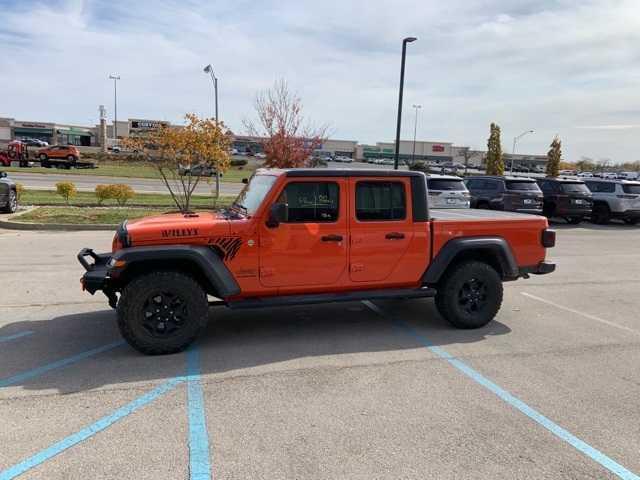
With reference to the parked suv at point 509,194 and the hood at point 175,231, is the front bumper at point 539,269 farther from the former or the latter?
the parked suv at point 509,194

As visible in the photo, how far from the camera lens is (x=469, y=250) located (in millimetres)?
5559

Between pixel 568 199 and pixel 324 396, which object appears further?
pixel 568 199

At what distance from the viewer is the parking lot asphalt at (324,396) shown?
3008 mm

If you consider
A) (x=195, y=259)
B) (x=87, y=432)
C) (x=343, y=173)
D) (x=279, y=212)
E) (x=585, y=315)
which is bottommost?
(x=87, y=432)

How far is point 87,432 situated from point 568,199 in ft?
59.1

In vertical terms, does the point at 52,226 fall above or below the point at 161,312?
below

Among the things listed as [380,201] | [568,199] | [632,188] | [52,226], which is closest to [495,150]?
[632,188]

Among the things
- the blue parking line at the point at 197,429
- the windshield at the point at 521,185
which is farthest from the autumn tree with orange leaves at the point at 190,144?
the blue parking line at the point at 197,429

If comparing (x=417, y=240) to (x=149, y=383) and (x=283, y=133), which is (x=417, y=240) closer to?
(x=149, y=383)

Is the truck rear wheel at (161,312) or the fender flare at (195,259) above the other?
the fender flare at (195,259)

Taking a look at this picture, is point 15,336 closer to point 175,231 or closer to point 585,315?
point 175,231

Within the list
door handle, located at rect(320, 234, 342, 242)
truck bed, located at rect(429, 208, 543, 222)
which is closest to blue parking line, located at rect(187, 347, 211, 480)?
door handle, located at rect(320, 234, 342, 242)

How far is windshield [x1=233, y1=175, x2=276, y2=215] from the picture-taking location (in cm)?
496

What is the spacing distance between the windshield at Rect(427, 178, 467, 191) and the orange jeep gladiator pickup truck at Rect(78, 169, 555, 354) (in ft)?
33.6
